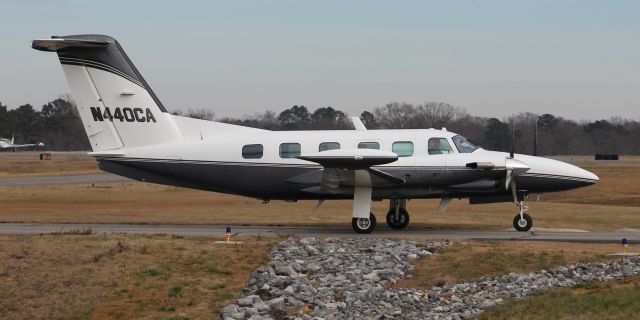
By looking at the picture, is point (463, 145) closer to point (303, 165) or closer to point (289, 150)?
point (303, 165)

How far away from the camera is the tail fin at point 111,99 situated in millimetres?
28438

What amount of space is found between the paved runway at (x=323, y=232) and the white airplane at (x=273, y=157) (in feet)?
2.78

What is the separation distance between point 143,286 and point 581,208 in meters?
26.9

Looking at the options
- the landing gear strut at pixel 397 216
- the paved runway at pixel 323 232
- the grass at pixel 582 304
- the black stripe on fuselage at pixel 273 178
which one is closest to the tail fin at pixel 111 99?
the black stripe on fuselage at pixel 273 178

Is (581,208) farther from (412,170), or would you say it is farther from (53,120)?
(53,120)

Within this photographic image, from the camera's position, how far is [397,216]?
29297 mm

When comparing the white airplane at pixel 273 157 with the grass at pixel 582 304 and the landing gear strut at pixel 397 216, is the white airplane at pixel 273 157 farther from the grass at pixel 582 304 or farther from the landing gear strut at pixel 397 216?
the grass at pixel 582 304

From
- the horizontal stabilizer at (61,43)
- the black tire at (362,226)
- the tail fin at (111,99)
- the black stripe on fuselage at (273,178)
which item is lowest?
the black tire at (362,226)

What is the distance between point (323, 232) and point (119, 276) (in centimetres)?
885

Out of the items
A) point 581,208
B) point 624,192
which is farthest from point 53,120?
point 581,208

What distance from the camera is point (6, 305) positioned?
65.6 feet

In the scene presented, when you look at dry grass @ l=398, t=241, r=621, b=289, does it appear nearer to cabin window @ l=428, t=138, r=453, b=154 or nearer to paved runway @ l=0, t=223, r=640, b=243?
paved runway @ l=0, t=223, r=640, b=243

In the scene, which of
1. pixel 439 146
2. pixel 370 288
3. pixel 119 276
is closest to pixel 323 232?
pixel 439 146

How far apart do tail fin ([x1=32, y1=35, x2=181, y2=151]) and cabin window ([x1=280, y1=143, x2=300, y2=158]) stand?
3.60 meters
